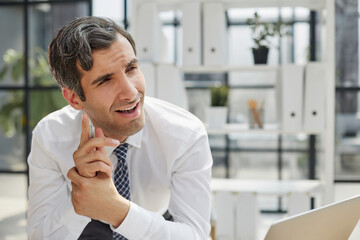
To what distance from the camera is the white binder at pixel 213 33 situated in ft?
8.88

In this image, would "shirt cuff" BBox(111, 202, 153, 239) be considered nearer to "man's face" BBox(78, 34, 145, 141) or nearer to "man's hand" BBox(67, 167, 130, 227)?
"man's hand" BBox(67, 167, 130, 227)

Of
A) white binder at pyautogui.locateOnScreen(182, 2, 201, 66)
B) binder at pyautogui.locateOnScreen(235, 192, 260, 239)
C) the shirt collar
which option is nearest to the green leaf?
white binder at pyautogui.locateOnScreen(182, 2, 201, 66)

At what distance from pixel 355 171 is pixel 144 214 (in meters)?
2.85

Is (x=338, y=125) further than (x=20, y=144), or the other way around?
(x=20, y=144)

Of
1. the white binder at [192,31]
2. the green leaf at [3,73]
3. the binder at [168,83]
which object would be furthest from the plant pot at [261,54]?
the green leaf at [3,73]

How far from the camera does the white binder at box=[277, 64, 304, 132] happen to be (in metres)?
2.64

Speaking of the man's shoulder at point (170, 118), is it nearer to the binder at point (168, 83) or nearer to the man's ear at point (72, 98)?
the man's ear at point (72, 98)

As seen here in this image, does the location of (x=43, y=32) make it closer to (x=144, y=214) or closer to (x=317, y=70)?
(x=317, y=70)

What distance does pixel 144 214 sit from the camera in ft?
3.57

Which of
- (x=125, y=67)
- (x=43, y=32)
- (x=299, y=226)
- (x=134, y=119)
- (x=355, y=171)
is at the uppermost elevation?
(x=43, y=32)

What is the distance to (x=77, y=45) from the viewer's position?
1176 mm

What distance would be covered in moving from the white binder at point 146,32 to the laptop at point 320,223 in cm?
204

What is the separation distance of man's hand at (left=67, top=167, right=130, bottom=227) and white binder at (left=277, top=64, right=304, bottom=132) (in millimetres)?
1820

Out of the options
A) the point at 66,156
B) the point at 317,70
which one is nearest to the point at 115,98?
the point at 66,156
